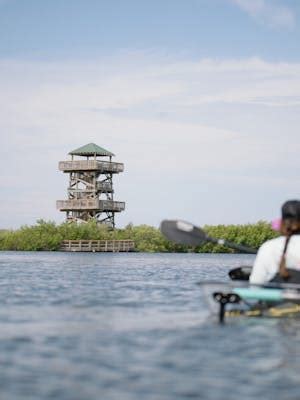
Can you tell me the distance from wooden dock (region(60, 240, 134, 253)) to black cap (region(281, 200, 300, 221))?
6737 cm

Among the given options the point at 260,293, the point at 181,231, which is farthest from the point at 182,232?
the point at 260,293

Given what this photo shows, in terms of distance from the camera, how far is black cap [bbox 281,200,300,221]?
11445 mm

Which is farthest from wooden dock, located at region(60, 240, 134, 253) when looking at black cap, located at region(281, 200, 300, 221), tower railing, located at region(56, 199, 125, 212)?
black cap, located at region(281, 200, 300, 221)

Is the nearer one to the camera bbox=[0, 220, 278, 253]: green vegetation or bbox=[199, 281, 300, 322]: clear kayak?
bbox=[199, 281, 300, 322]: clear kayak

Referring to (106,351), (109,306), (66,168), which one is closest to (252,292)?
(106,351)

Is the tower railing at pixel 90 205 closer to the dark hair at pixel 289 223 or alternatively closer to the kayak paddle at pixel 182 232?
the kayak paddle at pixel 182 232

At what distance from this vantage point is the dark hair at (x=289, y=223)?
11.4 m

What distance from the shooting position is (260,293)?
35.7ft

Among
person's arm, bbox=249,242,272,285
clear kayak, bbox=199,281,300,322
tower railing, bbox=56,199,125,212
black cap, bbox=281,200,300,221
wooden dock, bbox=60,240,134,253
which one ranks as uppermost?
tower railing, bbox=56,199,125,212

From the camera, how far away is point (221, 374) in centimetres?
792

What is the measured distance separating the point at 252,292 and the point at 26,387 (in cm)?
442

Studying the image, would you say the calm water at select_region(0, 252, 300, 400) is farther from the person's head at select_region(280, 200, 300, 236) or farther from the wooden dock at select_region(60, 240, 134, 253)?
the wooden dock at select_region(60, 240, 134, 253)

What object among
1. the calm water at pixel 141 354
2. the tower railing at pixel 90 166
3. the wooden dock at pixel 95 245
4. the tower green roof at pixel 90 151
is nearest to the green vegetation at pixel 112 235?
the wooden dock at pixel 95 245

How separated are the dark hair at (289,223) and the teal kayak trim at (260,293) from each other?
0.52 meters
